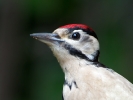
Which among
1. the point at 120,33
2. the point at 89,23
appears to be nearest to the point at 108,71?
the point at 120,33

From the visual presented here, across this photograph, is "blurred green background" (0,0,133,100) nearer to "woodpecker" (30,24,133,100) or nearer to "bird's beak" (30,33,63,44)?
"woodpecker" (30,24,133,100)

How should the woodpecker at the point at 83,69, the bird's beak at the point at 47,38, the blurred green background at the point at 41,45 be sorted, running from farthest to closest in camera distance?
1. the blurred green background at the point at 41,45
2. the bird's beak at the point at 47,38
3. the woodpecker at the point at 83,69

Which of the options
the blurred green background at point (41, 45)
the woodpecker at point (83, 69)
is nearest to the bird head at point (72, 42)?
the woodpecker at point (83, 69)

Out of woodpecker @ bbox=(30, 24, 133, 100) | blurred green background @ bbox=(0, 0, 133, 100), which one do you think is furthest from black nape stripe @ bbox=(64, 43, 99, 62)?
blurred green background @ bbox=(0, 0, 133, 100)

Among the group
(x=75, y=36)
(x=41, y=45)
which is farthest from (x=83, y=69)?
(x=41, y=45)

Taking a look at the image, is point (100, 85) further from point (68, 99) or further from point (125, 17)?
point (125, 17)

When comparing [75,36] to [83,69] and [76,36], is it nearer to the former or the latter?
[76,36]

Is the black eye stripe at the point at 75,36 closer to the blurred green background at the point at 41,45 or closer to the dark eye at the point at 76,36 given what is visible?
the dark eye at the point at 76,36
